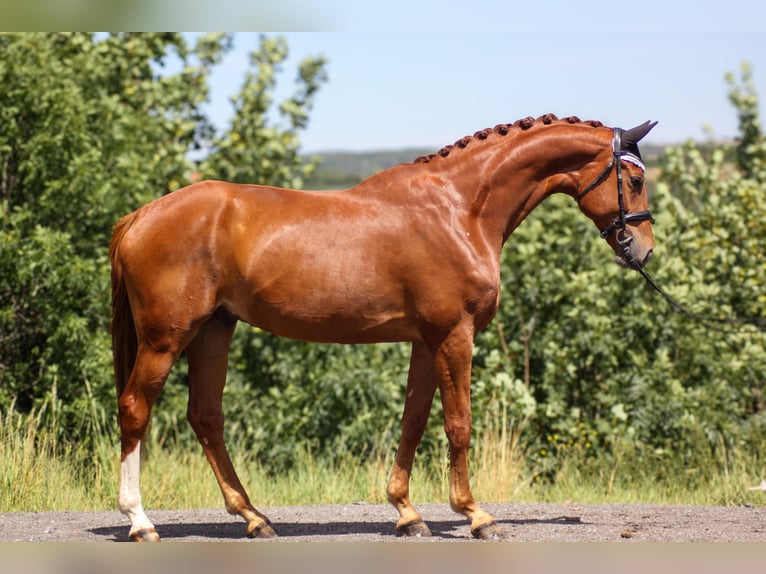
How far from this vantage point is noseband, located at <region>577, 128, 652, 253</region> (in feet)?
19.6

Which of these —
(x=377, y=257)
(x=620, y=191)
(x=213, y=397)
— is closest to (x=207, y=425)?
Answer: (x=213, y=397)

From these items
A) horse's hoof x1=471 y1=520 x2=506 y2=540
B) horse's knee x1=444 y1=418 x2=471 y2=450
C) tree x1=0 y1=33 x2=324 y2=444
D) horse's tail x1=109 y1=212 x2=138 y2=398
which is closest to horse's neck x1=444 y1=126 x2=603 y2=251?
horse's knee x1=444 y1=418 x2=471 y2=450

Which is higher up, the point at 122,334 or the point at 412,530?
the point at 122,334

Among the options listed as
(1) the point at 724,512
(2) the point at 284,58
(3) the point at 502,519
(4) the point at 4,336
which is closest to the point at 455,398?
(3) the point at 502,519

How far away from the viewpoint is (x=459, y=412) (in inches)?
233

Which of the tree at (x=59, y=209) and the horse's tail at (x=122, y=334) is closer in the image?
the horse's tail at (x=122, y=334)

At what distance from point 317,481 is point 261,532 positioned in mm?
2737

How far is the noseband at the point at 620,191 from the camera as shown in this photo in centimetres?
598

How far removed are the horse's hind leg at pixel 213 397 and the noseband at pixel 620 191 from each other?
245cm

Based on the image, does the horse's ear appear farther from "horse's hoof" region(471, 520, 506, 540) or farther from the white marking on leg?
the white marking on leg

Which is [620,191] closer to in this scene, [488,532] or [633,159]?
[633,159]

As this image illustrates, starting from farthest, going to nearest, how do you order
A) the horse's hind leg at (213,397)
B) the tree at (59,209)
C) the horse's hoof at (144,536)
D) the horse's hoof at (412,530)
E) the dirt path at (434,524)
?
1. the tree at (59,209)
2. the horse's hind leg at (213,397)
3. the horse's hoof at (412,530)
4. the dirt path at (434,524)
5. the horse's hoof at (144,536)

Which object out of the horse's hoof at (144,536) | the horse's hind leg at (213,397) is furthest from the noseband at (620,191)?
the horse's hoof at (144,536)

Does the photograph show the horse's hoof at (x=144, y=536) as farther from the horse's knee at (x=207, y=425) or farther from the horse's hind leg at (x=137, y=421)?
the horse's knee at (x=207, y=425)
